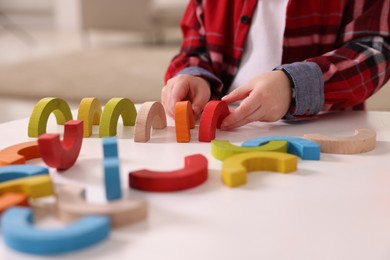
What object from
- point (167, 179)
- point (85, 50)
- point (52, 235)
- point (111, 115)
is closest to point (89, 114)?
point (111, 115)

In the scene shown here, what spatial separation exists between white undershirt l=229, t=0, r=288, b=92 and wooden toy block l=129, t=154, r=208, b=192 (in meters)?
0.55

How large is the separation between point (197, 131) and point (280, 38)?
0.37 meters

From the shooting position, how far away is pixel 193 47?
111 centimetres

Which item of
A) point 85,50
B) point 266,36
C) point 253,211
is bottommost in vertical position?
point 85,50

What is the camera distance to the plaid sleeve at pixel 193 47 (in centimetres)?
107

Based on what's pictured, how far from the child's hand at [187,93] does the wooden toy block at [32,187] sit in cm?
37

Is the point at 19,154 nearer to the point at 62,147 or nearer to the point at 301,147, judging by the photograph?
the point at 62,147

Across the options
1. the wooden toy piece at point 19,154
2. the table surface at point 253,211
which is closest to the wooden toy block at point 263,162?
the table surface at point 253,211

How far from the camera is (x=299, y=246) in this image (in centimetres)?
43

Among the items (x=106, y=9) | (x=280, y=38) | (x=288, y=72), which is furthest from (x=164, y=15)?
(x=288, y=72)

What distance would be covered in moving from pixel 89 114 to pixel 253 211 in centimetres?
35

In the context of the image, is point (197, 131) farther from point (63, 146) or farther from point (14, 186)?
point (14, 186)

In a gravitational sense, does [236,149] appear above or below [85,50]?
above

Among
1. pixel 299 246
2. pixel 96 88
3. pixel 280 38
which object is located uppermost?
pixel 280 38
